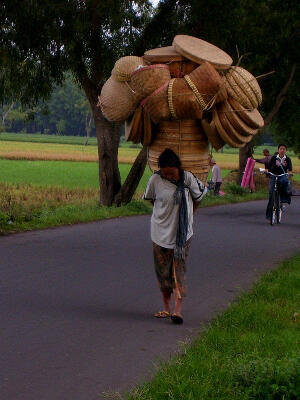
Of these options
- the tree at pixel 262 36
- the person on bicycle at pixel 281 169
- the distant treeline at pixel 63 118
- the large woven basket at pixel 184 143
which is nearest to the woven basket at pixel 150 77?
the large woven basket at pixel 184 143

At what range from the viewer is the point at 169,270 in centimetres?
718

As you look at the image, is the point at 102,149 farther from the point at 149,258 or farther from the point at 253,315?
the point at 253,315

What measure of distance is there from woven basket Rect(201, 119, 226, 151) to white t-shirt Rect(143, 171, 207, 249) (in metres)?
0.61

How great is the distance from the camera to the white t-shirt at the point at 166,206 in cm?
703

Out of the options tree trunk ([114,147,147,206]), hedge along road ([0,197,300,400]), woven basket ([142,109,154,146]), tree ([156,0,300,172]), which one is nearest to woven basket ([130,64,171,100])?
woven basket ([142,109,154,146])

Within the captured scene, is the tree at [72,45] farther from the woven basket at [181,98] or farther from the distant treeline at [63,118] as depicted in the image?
the distant treeline at [63,118]

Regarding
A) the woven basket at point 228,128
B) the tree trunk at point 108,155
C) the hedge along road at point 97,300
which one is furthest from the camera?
the tree trunk at point 108,155

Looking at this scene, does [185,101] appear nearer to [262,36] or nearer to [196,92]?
[196,92]

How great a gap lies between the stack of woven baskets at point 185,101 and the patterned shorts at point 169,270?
0.93 meters

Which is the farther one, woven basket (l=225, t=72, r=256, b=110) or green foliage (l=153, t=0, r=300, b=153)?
green foliage (l=153, t=0, r=300, b=153)

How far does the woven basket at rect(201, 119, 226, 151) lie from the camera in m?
7.43

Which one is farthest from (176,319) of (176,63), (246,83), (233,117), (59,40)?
(59,40)

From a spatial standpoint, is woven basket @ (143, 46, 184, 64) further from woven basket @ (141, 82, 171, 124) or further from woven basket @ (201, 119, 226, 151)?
woven basket @ (201, 119, 226, 151)

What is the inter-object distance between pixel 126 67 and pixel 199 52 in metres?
0.79
